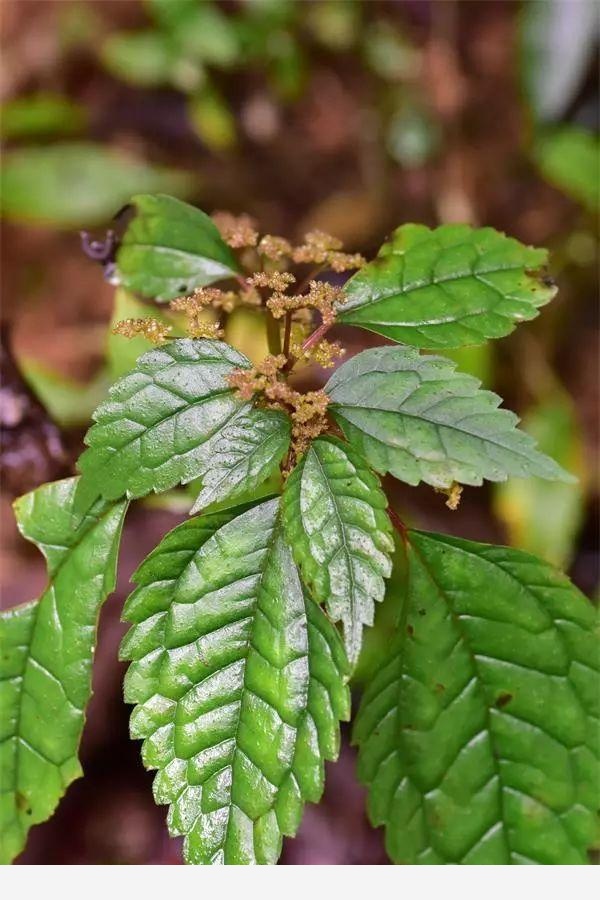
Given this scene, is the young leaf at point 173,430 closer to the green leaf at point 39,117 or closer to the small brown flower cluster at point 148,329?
the small brown flower cluster at point 148,329

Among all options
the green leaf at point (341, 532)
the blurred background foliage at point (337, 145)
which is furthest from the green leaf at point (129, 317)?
the blurred background foliage at point (337, 145)

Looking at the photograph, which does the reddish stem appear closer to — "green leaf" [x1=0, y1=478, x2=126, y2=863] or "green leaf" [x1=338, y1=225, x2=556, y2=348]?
"green leaf" [x1=338, y1=225, x2=556, y2=348]

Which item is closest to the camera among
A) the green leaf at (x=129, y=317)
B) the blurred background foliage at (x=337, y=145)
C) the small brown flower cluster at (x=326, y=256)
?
the small brown flower cluster at (x=326, y=256)

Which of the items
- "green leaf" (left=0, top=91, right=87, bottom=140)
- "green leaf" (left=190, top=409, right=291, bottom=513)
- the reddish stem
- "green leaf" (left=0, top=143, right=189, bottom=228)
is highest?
"green leaf" (left=0, top=91, right=87, bottom=140)

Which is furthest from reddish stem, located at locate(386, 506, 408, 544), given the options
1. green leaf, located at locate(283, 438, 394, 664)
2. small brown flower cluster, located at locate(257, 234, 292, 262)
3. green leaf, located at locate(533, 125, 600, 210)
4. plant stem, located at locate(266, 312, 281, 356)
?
green leaf, located at locate(533, 125, 600, 210)

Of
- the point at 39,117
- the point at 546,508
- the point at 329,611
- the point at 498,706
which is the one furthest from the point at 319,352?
the point at 39,117

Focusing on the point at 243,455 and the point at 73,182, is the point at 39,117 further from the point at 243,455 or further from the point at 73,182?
the point at 243,455
